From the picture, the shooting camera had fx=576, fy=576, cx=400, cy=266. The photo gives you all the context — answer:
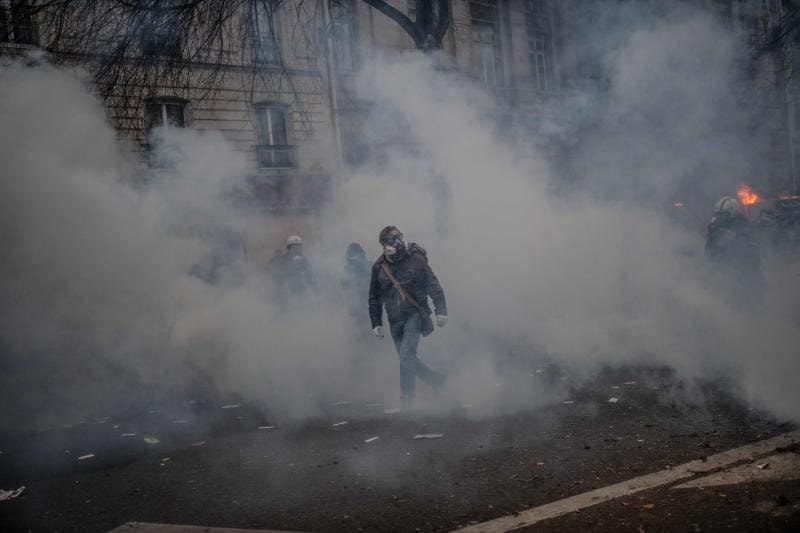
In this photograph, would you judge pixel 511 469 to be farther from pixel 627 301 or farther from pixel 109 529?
pixel 627 301

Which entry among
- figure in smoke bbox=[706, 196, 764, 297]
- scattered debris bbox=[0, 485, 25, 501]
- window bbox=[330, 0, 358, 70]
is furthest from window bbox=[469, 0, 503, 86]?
scattered debris bbox=[0, 485, 25, 501]

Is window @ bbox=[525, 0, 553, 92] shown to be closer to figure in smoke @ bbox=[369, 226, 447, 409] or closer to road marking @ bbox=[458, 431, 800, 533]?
figure in smoke @ bbox=[369, 226, 447, 409]

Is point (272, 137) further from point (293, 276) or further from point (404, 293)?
point (404, 293)

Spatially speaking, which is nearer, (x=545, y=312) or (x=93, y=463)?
(x=93, y=463)

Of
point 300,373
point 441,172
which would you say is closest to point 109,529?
point 300,373

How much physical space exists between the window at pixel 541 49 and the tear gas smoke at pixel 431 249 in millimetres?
1285

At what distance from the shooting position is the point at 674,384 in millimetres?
4609

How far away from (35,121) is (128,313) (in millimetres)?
1944

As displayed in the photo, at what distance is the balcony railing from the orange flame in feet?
30.7

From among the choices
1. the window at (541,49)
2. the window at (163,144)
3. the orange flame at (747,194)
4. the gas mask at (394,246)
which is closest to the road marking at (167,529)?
the gas mask at (394,246)

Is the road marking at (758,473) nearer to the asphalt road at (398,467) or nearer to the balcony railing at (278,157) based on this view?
the asphalt road at (398,467)

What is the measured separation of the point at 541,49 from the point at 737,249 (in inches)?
218

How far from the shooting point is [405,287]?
5090 millimetres

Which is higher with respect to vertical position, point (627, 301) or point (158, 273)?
point (158, 273)
